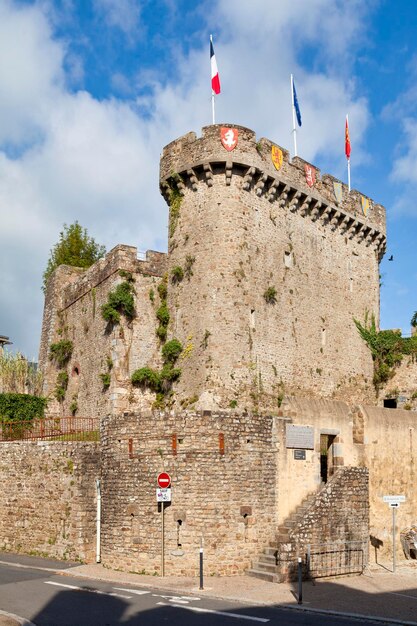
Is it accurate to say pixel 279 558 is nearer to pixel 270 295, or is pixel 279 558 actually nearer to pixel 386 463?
pixel 386 463

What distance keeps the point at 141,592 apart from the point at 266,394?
30.8 feet

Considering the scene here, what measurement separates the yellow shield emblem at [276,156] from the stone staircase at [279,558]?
12167 mm

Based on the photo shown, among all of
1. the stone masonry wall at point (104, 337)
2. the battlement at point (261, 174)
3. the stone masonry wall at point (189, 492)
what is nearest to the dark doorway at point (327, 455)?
the stone masonry wall at point (189, 492)

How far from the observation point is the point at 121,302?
2489 centimetres

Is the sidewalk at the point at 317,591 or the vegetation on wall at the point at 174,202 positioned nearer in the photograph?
the sidewalk at the point at 317,591

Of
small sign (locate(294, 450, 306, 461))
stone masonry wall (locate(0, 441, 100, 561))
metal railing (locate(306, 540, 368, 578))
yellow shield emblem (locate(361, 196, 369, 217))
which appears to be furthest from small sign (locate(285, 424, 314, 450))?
yellow shield emblem (locate(361, 196, 369, 217))

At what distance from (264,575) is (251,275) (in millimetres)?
10230

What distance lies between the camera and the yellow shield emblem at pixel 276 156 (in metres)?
24.9

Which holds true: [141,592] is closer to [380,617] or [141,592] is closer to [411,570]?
[380,617]

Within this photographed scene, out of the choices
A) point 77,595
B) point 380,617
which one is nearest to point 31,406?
point 77,595

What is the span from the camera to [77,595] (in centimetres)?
1469

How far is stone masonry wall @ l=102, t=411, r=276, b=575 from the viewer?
56.5 ft

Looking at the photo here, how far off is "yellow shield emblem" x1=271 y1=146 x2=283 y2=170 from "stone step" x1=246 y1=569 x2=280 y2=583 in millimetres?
14118

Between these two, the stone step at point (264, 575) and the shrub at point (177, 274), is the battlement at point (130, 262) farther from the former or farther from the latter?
the stone step at point (264, 575)
